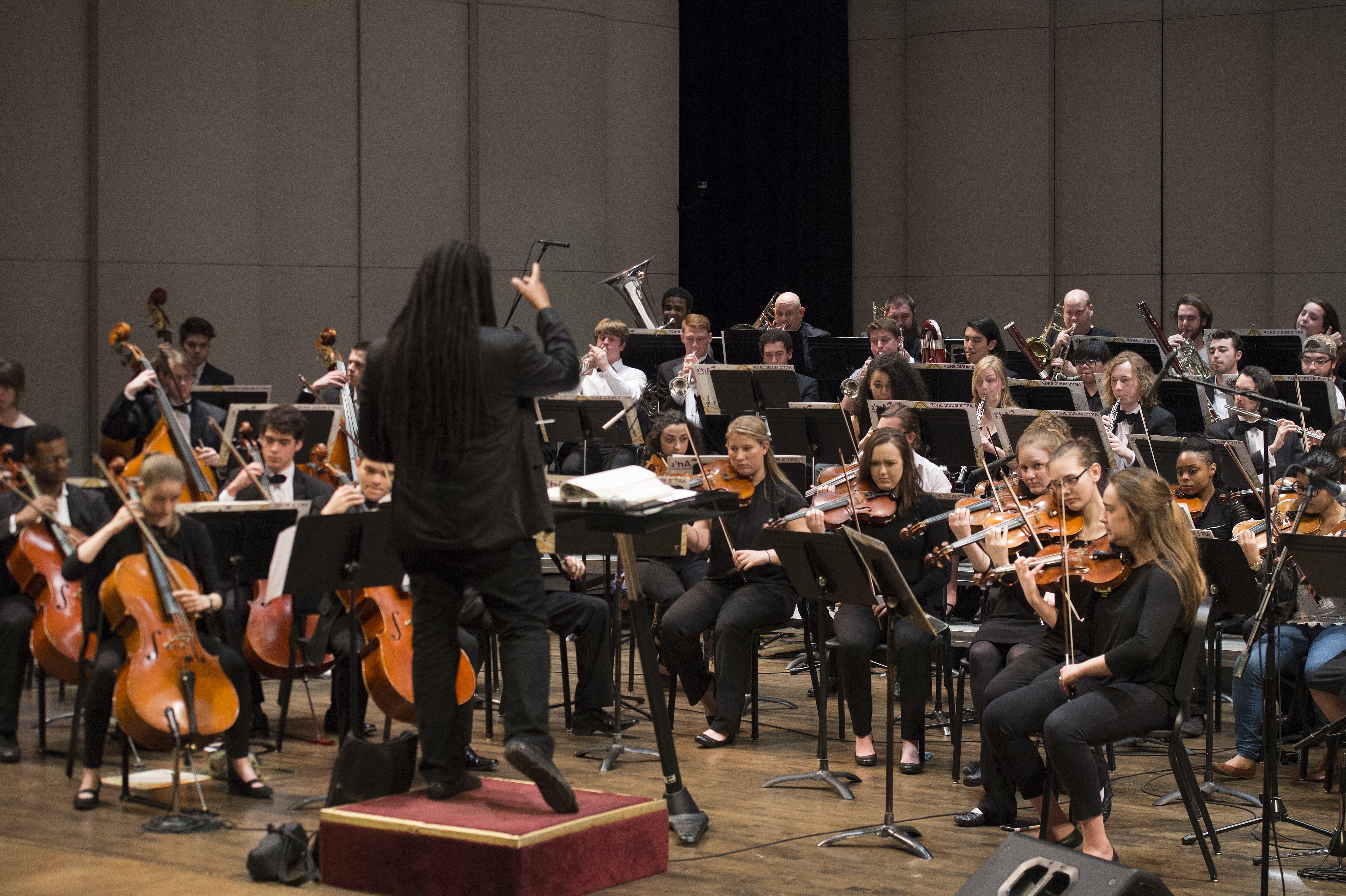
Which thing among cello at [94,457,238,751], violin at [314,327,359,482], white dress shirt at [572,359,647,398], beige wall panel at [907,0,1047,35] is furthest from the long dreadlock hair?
beige wall panel at [907,0,1047,35]

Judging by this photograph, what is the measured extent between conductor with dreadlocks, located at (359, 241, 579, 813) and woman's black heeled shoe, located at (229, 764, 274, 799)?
140 cm

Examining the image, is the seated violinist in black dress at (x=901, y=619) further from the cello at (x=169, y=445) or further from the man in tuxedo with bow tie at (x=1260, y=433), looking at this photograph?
the cello at (x=169, y=445)

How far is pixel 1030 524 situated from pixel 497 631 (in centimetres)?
184

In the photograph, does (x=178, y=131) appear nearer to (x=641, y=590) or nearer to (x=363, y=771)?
(x=641, y=590)

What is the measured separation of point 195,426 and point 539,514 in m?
3.43

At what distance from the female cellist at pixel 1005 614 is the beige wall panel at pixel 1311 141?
6.07 m

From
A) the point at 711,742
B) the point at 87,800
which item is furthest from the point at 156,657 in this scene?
the point at 711,742

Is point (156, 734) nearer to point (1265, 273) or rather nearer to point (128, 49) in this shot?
point (128, 49)

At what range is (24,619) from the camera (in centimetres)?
531

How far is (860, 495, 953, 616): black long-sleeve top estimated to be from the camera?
5.51m

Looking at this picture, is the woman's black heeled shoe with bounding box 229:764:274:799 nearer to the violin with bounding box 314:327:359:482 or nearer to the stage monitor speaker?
the violin with bounding box 314:327:359:482

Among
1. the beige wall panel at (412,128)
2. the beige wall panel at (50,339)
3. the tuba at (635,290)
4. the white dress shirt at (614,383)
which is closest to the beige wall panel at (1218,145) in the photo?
the tuba at (635,290)

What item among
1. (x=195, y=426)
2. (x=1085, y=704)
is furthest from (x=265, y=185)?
(x=1085, y=704)

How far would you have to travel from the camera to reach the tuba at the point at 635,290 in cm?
970
